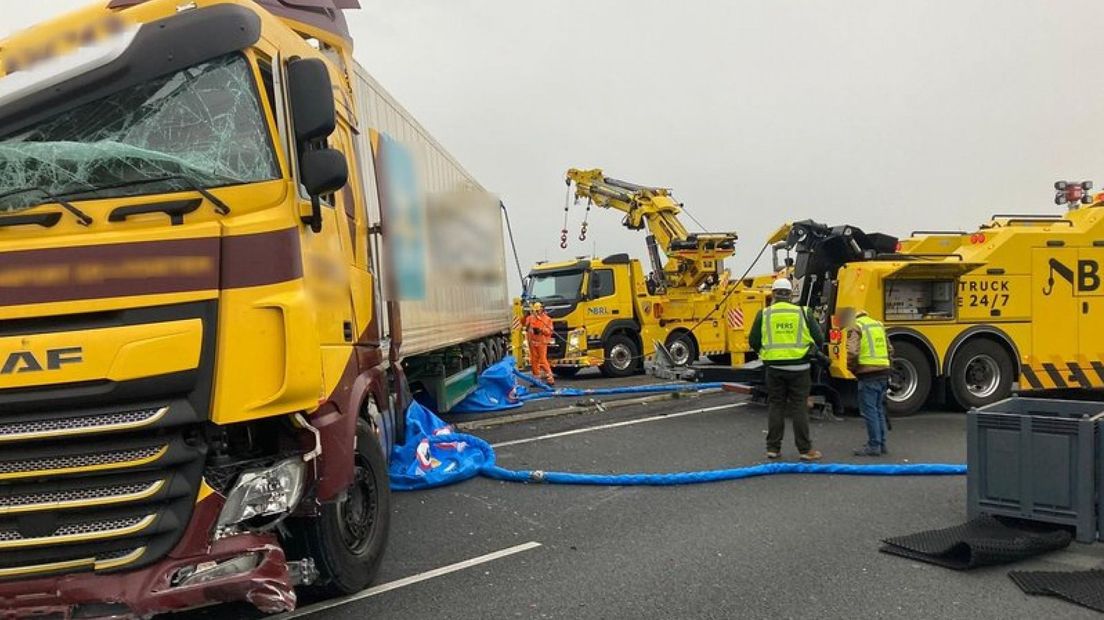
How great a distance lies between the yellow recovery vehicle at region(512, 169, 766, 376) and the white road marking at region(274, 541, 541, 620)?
11.4 m

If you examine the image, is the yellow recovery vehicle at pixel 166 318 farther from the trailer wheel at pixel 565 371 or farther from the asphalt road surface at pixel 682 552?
the trailer wheel at pixel 565 371

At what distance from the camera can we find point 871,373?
7672mm

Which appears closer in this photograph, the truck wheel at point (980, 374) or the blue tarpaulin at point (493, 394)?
the truck wheel at point (980, 374)

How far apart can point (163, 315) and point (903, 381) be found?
961 centimetres

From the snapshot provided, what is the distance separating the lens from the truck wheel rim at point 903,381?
33.1 ft

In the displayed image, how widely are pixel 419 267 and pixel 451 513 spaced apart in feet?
7.67

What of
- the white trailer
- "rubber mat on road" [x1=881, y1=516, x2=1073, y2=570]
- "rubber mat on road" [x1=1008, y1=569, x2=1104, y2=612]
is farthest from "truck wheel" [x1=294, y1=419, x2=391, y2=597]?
"rubber mat on road" [x1=1008, y1=569, x2=1104, y2=612]

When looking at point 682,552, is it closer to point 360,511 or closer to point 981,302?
point 360,511

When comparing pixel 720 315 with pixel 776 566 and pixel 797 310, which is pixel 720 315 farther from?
pixel 776 566

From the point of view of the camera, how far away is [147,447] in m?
2.93

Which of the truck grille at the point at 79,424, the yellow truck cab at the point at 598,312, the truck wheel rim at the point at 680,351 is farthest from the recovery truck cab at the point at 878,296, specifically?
the truck grille at the point at 79,424

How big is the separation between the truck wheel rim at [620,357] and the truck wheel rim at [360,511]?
1257 centimetres

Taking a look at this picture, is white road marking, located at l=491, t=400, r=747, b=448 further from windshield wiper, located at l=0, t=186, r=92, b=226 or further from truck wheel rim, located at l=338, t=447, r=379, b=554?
windshield wiper, located at l=0, t=186, r=92, b=226

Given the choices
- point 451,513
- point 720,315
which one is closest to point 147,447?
point 451,513
